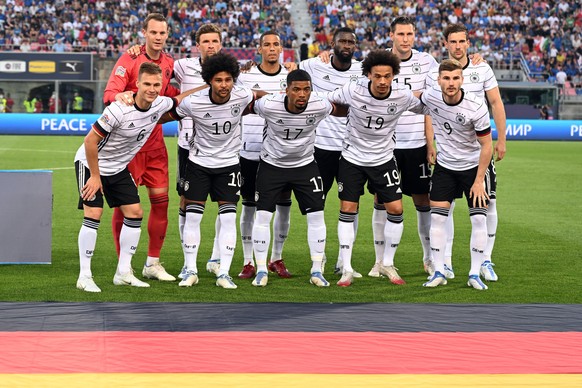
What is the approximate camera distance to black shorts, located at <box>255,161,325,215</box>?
8.72 m

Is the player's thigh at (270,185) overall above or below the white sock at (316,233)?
above

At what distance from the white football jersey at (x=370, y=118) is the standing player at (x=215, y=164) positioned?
3.01 ft

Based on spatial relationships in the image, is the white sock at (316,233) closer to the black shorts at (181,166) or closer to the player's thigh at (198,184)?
the player's thigh at (198,184)

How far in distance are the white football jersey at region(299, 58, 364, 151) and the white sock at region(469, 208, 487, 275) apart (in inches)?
58.2

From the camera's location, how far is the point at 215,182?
8.69m

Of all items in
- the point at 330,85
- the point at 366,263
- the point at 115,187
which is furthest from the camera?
the point at 366,263

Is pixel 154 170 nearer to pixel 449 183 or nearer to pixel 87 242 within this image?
pixel 87 242

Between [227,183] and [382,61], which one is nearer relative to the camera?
[382,61]

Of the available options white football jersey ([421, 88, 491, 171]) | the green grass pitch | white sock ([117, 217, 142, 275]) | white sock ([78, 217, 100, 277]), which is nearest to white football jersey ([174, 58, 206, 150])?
white sock ([117, 217, 142, 275])

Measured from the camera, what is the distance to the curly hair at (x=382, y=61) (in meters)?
8.41

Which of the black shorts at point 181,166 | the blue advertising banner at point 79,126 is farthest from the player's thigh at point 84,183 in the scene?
the blue advertising banner at point 79,126

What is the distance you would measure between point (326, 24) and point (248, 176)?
3336 cm

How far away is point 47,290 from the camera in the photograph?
26.9ft

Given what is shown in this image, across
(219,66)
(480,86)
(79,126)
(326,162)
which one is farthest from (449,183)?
(79,126)
